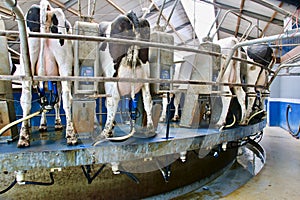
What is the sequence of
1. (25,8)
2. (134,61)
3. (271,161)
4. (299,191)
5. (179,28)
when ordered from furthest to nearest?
(179,28)
(25,8)
(271,161)
(299,191)
(134,61)

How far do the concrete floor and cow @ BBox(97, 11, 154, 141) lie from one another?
63.8 inches

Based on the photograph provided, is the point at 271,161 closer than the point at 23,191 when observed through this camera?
No

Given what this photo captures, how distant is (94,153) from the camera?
197 centimetres

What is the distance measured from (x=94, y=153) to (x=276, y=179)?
2574 mm

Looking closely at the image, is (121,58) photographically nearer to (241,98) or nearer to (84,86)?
(84,86)

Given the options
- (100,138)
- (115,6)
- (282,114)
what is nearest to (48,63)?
(100,138)

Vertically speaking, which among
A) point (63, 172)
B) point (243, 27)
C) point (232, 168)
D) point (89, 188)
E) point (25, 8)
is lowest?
point (232, 168)

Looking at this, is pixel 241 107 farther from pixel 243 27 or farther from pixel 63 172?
pixel 243 27

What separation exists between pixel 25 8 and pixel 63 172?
4.04 m

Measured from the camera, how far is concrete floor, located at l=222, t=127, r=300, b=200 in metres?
2.68

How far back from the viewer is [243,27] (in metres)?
8.06

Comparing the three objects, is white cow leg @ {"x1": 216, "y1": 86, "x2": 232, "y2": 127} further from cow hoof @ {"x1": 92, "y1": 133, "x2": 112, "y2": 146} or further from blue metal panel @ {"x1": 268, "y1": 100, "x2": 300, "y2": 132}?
blue metal panel @ {"x1": 268, "y1": 100, "x2": 300, "y2": 132}

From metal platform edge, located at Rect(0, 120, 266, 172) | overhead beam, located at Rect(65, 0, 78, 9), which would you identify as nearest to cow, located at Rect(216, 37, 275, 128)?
metal platform edge, located at Rect(0, 120, 266, 172)

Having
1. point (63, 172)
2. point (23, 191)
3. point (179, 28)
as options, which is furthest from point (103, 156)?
point (179, 28)
